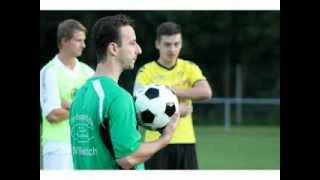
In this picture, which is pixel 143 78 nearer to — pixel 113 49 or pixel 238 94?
pixel 113 49

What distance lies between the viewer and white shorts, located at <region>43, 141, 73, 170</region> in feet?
20.4

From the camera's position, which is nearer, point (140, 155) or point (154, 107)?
point (140, 155)

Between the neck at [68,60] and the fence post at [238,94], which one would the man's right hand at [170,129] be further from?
the fence post at [238,94]

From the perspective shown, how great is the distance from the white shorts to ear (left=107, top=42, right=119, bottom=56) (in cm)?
151

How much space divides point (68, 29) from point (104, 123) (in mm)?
1880

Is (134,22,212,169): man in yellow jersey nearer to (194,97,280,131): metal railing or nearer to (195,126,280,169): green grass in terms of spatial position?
(195,126,280,169): green grass

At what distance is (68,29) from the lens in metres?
6.37

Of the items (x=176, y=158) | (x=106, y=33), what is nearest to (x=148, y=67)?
(x=176, y=158)

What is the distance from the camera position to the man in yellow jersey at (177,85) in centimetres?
623

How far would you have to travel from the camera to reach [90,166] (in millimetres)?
4895
